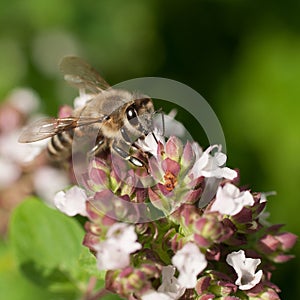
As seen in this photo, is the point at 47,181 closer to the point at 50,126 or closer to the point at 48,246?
the point at 48,246

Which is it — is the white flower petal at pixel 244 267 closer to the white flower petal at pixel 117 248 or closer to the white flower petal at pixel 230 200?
the white flower petal at pixel 230 200

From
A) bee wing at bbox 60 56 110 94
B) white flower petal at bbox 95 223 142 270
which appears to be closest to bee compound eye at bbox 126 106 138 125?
bee wing at bbox 60 56 110 94

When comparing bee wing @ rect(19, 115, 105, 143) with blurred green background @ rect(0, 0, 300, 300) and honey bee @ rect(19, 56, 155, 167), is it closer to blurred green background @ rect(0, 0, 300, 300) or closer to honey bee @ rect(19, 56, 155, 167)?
honey bee @ rect(19, 56, 155, 167)

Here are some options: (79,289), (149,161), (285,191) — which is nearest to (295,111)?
(285,191)

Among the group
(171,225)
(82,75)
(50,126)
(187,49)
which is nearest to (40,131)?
(50,126)

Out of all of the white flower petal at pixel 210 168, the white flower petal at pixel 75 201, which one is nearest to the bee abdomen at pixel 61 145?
the white flower petal at pixel 75 201

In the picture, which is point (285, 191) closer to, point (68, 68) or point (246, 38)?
point (246, 38)
